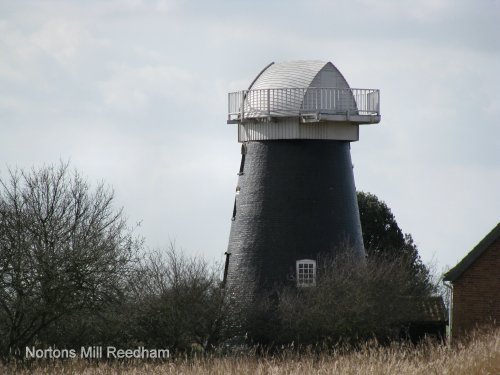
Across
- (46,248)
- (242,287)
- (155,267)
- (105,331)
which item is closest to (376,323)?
(242,287)

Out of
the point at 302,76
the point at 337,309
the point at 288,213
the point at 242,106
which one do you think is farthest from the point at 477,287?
the point at 242,106

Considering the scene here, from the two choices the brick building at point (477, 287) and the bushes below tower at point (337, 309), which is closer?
the brick building at point (477, 287)

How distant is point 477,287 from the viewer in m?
31.9

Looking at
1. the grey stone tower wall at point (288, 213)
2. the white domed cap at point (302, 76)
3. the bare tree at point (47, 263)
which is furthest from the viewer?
the white domed cap at point (302, 76)

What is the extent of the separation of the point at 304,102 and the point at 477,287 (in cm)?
921

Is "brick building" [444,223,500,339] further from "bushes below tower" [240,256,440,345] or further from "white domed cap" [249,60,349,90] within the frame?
"white domed cap" [249,60,349,90]

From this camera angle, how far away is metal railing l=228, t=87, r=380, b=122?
37.7 metres

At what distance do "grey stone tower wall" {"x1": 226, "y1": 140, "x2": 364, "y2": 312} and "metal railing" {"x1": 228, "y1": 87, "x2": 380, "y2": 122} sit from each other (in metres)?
1.00

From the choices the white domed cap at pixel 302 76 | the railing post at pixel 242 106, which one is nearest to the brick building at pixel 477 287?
the white domed cap at pixel 302 76

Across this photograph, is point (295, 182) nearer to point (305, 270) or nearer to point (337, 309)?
point (305, 270)

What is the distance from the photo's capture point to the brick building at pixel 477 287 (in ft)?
104

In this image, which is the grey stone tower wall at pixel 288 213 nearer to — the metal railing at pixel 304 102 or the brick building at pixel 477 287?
the metal railing at pixel 304 102

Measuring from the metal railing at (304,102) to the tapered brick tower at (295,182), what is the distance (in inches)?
1.3

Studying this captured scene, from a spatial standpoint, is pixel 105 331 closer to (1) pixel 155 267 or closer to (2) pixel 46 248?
(2) pixel 46 248
